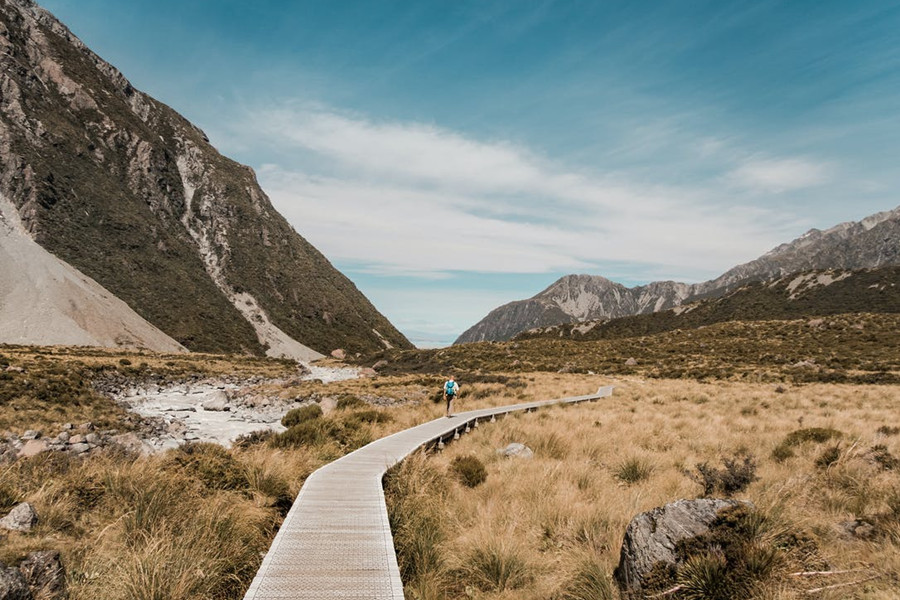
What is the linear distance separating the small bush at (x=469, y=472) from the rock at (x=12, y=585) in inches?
305

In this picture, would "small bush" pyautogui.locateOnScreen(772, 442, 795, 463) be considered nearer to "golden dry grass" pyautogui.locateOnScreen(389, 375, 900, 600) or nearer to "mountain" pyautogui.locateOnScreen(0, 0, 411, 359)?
"golden dry grass" pyautogui.locateOnScreen(389, 375, 900, 600)

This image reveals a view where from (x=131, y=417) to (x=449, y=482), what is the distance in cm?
1945

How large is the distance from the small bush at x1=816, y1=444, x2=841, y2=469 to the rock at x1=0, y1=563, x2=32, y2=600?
43.7ft

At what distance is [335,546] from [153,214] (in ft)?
531

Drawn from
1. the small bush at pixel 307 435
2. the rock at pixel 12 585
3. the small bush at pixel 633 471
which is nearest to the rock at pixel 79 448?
the small bush at pixel 307 435

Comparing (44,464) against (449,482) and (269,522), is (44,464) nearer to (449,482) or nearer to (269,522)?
(269,522)

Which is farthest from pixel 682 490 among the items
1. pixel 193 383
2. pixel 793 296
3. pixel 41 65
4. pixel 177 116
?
pixel 177 116

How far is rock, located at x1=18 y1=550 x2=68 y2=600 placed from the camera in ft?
14.3

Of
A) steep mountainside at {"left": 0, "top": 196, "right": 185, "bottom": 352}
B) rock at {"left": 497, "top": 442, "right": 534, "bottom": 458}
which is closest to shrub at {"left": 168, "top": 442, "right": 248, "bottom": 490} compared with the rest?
rock at {"left": 497, "top": 442, "right": 534, "bottom": 458}

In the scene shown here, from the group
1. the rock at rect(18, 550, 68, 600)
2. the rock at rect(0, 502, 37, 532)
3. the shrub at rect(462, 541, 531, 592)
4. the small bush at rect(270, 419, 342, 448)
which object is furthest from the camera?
the small bush at rect(270, 419, 342, 448)

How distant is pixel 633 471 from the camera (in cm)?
1048

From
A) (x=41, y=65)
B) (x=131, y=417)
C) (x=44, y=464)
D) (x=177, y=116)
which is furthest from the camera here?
(x=177, y=116)

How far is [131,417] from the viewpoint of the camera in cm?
2166

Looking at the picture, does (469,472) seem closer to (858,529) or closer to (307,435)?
(307,435)
